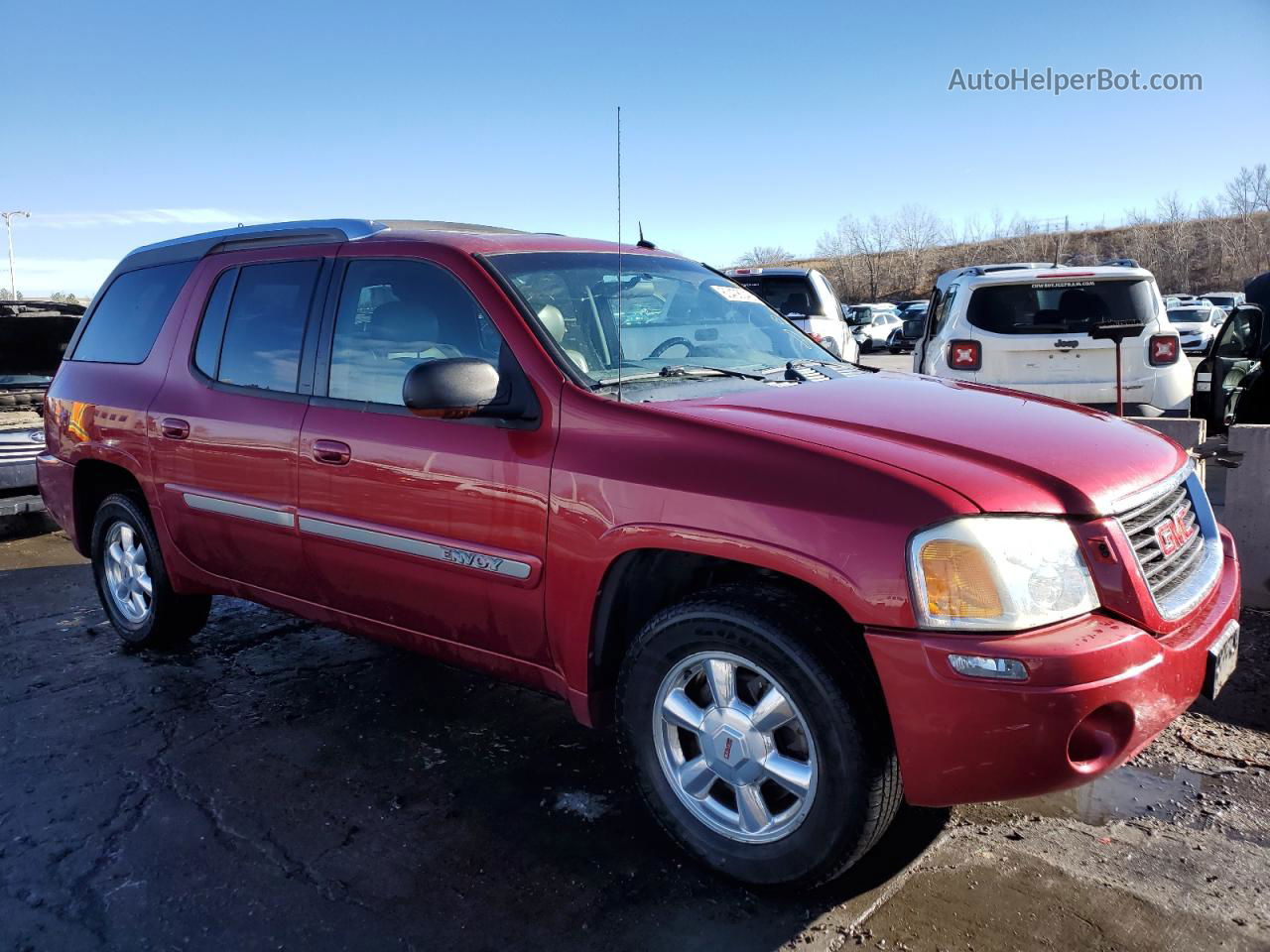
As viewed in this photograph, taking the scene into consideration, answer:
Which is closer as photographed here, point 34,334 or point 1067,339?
point 1067,339

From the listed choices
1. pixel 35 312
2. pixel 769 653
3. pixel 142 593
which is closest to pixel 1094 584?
pixel 769 653

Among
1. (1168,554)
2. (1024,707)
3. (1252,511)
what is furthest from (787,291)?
(1024,707)

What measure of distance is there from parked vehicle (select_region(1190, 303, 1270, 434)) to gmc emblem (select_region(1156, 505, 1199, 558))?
13.3 ft

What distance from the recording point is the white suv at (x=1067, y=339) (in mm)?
7195

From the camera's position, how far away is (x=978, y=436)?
8.98 feet

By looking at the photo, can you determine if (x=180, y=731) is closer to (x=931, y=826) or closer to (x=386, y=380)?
(x=386, y=380)

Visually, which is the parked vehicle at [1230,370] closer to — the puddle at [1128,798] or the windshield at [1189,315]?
the puddle at [1128,798]

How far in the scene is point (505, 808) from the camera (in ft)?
10.6

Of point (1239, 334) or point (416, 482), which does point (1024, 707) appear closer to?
point (416, 482)

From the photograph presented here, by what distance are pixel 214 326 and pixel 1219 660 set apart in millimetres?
3843

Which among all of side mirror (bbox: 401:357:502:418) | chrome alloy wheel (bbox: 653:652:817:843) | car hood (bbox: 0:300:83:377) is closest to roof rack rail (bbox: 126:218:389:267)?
side mirror (bbox: 401:357:502:418)

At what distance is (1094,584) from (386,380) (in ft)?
7.54

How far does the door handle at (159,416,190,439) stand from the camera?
4168 mm

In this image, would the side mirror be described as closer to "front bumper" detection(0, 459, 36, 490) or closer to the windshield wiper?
the windshield wiper
